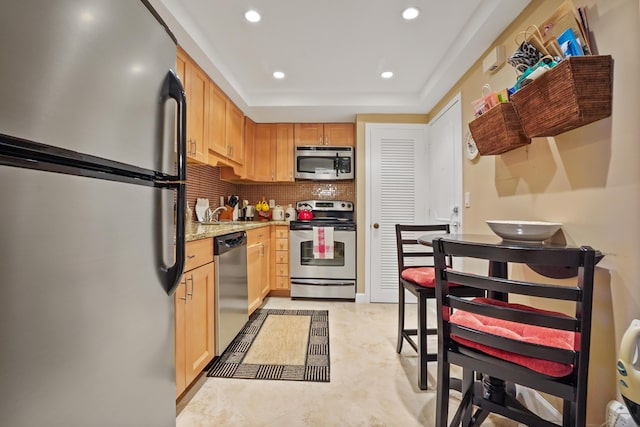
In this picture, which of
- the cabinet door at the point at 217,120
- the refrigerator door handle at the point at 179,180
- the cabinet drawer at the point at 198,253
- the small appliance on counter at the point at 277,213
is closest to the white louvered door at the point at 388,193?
the small appliance on counter at the point at 277,213

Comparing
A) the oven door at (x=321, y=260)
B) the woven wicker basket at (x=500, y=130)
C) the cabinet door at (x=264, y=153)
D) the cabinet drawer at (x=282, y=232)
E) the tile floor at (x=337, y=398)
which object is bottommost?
the tile floor at (x=337, y=398)

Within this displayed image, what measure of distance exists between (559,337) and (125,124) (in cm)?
152

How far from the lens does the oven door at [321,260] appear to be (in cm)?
336

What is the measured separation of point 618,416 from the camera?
1003 millimetres

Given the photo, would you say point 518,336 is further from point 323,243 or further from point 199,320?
point 323,243

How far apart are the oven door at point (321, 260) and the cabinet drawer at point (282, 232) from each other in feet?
0.31

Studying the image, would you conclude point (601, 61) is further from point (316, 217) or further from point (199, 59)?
point (316, 217)

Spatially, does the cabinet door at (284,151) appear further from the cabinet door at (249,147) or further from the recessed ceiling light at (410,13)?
the recessed ceiling light at (410,13)

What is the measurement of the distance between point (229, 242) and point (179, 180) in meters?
1.18

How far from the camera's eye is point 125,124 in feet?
2.39

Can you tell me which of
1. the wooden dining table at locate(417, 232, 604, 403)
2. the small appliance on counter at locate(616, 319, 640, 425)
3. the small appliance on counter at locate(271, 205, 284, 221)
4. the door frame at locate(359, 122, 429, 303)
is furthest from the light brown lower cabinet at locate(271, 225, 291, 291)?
the small appliance on counter at locate(616, 319, 640, 425)

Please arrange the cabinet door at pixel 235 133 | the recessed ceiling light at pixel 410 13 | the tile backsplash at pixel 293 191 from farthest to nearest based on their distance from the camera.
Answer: the tile backsplash at pixel 293 191
the cabinet door at pixel 235 133
the recessed ceiling light at pixel 410 13

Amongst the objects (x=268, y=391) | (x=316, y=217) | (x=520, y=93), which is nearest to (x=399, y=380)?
(x=268, y=391)

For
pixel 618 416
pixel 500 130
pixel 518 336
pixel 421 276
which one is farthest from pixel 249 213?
pixel 618 416
